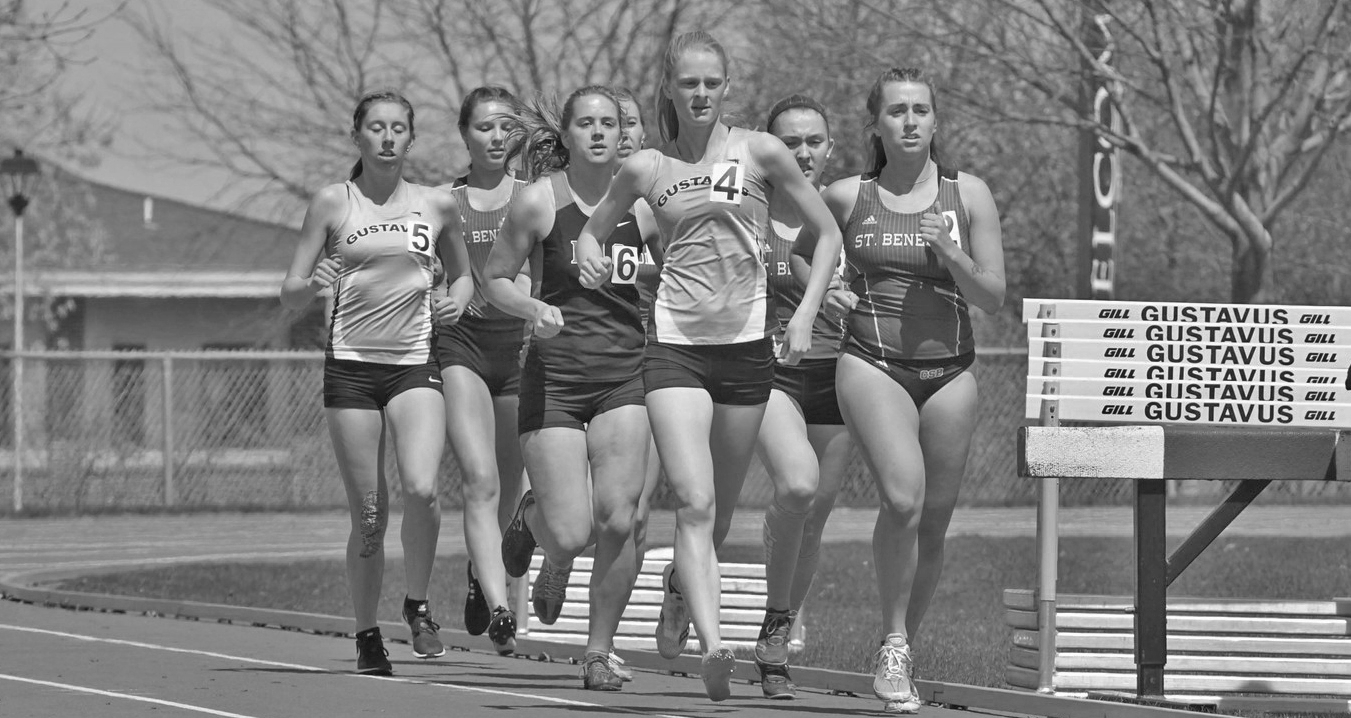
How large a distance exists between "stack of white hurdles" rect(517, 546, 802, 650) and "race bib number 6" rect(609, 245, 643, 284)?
283cm

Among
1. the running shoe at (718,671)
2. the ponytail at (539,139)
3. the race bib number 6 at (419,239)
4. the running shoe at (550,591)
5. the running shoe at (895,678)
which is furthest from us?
the ponytail at (539,139)

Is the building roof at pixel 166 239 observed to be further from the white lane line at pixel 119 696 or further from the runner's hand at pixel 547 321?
the runner's hand at pixel 547 321

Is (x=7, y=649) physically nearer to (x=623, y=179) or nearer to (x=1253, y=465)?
(x=623, y=179)

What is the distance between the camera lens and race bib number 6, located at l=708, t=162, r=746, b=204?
27.4 feet

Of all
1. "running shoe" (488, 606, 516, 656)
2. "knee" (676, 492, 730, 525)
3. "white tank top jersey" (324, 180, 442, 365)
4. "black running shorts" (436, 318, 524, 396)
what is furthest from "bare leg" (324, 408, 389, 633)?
"knee" (676, 492, 730, 525)

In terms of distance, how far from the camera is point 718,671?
26.1 ft

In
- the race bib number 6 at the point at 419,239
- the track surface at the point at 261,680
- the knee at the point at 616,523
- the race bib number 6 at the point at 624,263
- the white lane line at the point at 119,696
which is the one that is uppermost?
the race bib number 6 at the point at 419,239

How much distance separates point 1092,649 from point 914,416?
59.2 inches

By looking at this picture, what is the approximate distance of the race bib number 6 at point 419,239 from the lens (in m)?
9.85

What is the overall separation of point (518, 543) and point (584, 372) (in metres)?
1.63

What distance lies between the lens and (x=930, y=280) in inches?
342

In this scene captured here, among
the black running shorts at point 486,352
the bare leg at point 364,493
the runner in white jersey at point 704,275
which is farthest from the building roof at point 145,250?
the runner in white jersey at point 704,275

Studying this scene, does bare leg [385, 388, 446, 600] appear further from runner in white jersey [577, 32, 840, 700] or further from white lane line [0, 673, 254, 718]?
runner in white jersey [577, 32, 840, 700]

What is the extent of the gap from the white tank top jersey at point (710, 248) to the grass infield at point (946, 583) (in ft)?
10.6
